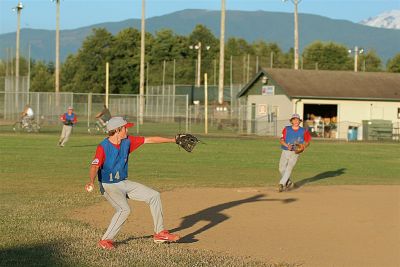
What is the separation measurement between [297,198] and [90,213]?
15.7 feet

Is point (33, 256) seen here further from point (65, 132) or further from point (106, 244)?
point (65, 132)

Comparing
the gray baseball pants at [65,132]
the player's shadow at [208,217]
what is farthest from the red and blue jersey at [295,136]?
the gray baseball pants at [65,132]

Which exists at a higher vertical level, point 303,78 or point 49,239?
point 303,78

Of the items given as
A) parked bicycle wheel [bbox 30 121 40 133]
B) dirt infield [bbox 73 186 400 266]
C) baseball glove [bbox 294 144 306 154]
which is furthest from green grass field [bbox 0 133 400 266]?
parked bicycle wheel [bbox 30 121 40 133]

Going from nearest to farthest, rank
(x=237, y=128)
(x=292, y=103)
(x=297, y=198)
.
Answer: (x=297, y=198), (x=292, y=103), (x=237, y=128)

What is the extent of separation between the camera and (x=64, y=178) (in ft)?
65.6

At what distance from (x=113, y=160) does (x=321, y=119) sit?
139ft

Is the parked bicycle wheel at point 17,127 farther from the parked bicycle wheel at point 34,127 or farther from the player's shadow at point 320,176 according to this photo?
the player's shadow at point 320,176

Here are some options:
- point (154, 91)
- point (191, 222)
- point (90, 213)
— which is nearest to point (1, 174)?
point (90, 213)

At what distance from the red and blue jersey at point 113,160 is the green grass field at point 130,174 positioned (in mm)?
901

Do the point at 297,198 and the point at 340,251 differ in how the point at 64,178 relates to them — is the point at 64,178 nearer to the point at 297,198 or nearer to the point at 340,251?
the point at 297,198

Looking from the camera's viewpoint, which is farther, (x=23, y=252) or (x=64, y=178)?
(x=64, y=178)

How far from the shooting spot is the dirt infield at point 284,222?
10531 millimetres

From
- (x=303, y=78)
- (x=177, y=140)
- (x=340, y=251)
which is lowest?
(x=340, y=251)
